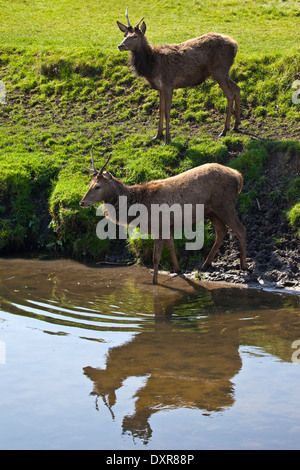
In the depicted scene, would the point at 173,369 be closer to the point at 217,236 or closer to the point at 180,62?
the point at 217,236

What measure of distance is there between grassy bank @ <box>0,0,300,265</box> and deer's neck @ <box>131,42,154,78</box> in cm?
148

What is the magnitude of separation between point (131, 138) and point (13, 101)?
452 cm

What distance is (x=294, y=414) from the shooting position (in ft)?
21.3

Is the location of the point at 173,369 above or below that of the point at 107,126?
below

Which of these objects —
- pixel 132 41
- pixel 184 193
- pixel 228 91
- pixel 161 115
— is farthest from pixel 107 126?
pixel 184 193

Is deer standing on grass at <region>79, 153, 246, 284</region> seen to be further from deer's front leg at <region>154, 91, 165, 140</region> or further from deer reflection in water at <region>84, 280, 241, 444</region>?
deer's front leg at <region>154, 91, 165, 140</region>

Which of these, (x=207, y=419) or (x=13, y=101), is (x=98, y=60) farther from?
(x=207, y=419)

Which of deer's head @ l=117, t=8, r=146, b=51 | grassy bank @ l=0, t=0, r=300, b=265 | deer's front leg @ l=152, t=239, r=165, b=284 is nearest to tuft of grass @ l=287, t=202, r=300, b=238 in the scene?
grassy bank @ l=0, t=0, r=300, b=265

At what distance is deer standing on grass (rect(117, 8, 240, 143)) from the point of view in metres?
13.7

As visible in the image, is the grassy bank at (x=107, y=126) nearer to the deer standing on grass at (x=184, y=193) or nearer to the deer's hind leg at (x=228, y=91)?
the deer's hind leg at (x=228, y=91)

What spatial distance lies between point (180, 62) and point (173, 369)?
8098 millimetres

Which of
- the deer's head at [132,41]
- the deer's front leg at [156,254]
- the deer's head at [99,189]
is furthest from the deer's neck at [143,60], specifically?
the deer's front leg at [156,254]

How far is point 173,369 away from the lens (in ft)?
24.8
